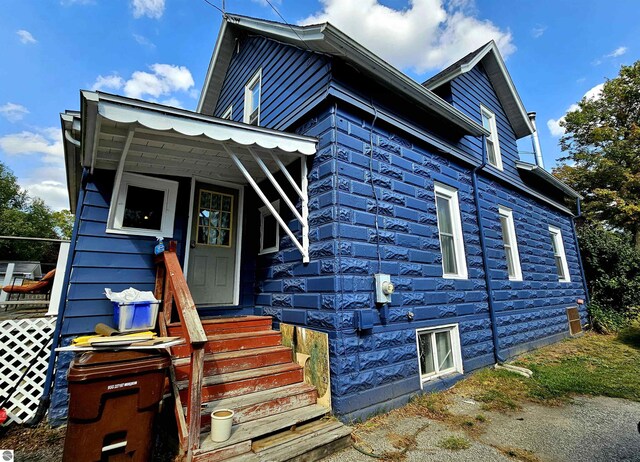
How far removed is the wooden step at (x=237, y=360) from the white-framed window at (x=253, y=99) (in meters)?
4.65

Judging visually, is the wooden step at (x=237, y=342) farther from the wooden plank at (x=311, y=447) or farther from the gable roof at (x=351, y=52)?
the gable roof at (x=351, y=52)

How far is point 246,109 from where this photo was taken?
6.62m

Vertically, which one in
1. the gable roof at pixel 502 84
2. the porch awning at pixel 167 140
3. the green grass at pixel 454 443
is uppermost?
the gable roof at pixel 502 84

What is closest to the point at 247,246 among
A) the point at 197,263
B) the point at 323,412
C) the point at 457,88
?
the point at 197,263

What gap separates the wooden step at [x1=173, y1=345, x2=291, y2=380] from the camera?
2.89 meters

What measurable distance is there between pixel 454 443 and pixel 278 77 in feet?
19.7

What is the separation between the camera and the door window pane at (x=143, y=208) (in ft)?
12.7

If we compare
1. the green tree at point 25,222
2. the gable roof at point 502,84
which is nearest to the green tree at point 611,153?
the gable roof at point 502,84

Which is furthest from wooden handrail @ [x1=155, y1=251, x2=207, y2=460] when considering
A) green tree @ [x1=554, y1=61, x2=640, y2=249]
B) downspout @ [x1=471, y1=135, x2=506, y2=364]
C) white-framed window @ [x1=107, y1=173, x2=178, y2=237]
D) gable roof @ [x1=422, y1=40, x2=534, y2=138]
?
green tree @ [x1=554, y1=61, x2=640, y2=249]

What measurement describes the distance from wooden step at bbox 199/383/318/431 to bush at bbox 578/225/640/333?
9902 millimetres

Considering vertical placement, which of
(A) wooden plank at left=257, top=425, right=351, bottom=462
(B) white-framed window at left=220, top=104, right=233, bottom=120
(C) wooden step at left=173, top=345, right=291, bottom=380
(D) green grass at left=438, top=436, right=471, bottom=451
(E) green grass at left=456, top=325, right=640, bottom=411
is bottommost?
(E) green grass at left=456, top=325, right=640, bottom=411

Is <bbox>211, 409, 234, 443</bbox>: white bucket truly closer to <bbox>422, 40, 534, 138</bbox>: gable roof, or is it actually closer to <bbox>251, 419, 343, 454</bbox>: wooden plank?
<bbox>251, 419, 343, 454</bbox>: wooden plank

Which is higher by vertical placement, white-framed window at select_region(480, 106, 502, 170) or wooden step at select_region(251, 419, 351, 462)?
white-framed window at select_region(480, 106, 502, 170)

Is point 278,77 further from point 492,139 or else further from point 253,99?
point 492,139
